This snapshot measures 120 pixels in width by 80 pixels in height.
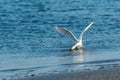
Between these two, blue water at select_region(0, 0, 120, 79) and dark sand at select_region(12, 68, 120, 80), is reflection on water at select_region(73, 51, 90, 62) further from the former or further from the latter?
dark sand at select_region(12, 68, 120, 80)

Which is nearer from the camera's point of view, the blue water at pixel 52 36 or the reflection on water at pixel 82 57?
the blue water at pixel 52 36

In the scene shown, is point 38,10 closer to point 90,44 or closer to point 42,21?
point 42,21

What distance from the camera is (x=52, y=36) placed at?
22266 millimetres

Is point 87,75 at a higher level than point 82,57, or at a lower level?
higher

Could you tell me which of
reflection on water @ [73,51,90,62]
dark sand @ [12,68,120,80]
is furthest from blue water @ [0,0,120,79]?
dark sand @ [12,68,120,80]

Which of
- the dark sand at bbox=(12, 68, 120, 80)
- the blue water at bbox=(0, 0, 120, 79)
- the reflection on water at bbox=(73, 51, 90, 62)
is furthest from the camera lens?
the reflection on water at bbox=(73, 51, 90, 62)

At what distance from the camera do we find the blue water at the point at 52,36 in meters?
16.4

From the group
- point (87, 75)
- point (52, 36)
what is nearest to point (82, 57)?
point (87, 75)

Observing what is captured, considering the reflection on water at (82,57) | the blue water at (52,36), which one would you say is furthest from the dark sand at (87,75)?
the reflection on water at (82,57)

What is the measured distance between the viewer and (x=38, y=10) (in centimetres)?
3148

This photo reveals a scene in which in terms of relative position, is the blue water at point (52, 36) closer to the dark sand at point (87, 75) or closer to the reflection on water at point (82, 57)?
the reflection on water at point (82, 57)

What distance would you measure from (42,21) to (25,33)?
137 inches

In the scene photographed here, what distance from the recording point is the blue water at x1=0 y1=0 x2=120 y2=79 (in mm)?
16438

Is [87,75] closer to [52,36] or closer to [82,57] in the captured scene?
[82,57]
